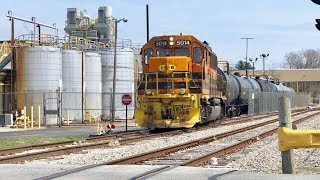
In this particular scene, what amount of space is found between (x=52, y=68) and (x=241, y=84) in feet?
47.6

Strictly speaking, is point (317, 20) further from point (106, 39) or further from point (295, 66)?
point (295, 66)

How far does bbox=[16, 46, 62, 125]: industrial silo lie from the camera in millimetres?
41375

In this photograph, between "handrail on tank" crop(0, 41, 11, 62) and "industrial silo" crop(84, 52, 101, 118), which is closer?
"industrial silo" crop(84, 52, 101, 118)

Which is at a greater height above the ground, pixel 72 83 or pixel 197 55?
pixel 197 55

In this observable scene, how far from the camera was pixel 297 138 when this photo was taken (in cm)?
914

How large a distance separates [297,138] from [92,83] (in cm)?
3733

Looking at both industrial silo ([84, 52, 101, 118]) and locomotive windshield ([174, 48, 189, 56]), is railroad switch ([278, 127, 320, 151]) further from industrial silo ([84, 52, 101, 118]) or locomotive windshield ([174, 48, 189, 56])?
industrial silo ([84, 52, 101, 118])

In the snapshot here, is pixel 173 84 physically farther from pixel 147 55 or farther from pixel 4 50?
pixel 4 50

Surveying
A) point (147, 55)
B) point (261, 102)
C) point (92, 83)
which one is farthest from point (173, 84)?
point (261, 102)

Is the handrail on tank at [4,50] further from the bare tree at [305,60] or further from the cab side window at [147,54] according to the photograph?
the bare tree at [305,60]

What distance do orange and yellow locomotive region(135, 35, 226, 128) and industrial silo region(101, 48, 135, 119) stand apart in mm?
20239

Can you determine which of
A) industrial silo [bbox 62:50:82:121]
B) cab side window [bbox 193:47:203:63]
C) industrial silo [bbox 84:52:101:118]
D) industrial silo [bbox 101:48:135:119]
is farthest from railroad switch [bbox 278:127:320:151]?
industrial silo [bbox 101:48:135:119]

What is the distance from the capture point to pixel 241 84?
44.0 metres

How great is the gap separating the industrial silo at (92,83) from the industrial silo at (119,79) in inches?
47.5
